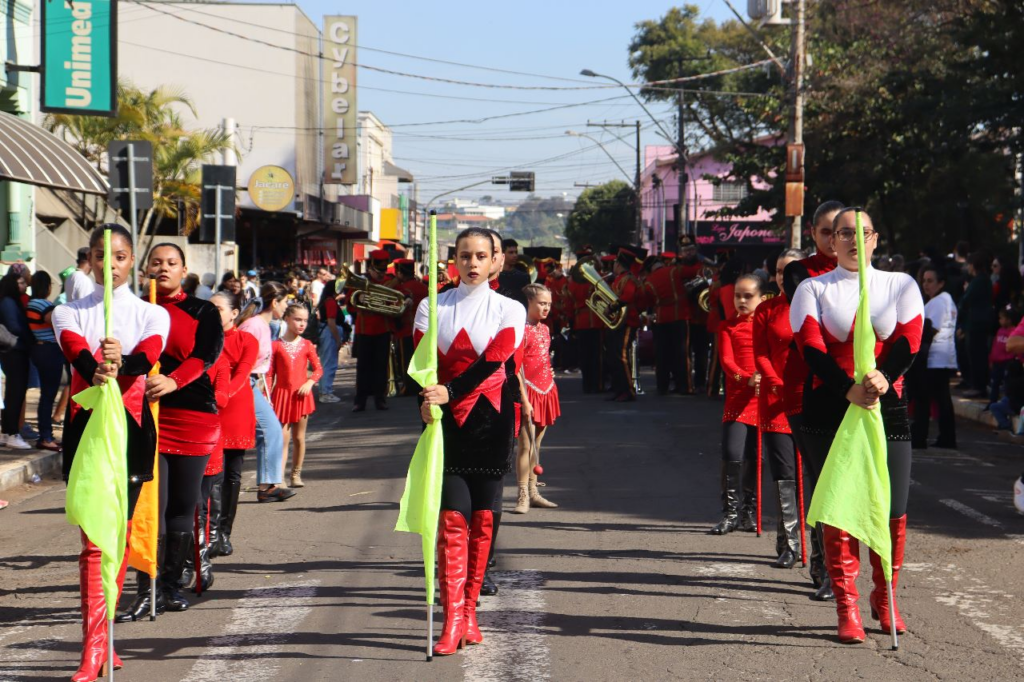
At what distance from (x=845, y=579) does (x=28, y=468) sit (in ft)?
26.8

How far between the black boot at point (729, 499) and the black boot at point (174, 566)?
140 inches

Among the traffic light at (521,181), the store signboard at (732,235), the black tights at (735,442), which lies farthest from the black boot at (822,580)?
the traffic light at (521,181)

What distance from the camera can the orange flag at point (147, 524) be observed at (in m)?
6.11

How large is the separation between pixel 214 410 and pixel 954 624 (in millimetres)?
3712

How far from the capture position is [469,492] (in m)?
6.04

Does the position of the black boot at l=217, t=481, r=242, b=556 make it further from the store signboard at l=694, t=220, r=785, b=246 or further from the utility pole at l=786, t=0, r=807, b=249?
the store signboard at l=694, t=220, r=785, b=246

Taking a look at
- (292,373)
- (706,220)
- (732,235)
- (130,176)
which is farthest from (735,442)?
(706,220)

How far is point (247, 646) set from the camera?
606cm

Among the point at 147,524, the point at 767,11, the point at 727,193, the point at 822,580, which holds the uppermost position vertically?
the point at 727,193

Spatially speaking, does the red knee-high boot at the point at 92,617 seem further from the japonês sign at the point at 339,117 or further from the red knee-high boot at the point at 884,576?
the japonês sign at the point at 339,117

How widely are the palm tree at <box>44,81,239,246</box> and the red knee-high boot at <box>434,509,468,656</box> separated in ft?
86.4

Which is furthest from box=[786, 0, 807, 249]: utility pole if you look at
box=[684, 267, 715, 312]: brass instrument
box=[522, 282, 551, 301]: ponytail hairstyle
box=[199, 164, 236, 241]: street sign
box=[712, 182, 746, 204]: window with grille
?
box=[712, 182, 746, 204]: window with grille

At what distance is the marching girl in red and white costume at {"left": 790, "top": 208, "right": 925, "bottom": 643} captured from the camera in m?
5.89

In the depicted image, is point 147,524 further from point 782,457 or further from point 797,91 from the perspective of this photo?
point 797,91
